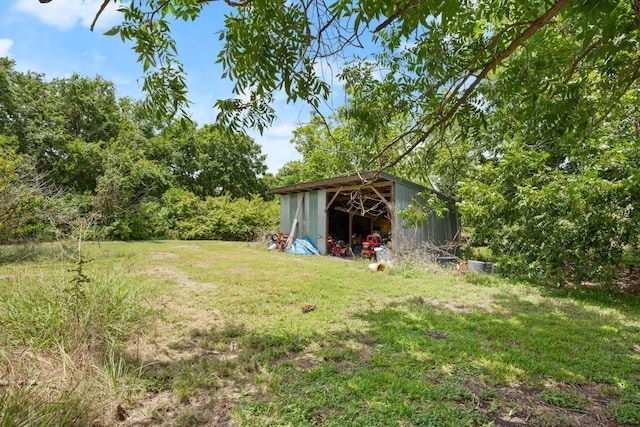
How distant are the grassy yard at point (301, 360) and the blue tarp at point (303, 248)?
6294 millimetres

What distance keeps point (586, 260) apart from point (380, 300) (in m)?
3.53

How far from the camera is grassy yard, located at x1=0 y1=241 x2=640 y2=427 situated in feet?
6.73

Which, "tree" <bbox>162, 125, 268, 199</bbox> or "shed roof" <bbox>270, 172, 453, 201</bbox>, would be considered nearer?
"shed roof" <bbox>270, 172, 453, 201</bbox>

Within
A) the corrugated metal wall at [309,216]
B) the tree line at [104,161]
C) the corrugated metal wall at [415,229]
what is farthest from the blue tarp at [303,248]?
the tree line at [104,161]

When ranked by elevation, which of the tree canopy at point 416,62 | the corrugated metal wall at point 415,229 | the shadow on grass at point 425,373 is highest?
the tree canopy at point 416,62

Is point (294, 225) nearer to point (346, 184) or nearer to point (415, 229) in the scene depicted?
point (346, 184)

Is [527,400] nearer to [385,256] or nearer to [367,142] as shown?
[367,142]

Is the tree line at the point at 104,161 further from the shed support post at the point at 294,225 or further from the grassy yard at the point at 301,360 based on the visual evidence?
the grassy yard at the point at 301,360

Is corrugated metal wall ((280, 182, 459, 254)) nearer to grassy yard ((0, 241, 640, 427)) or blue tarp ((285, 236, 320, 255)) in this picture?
blue tarp ((285, 236, 320, 255))

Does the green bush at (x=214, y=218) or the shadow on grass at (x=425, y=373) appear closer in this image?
the shadow on grass at (x=425, y=373)

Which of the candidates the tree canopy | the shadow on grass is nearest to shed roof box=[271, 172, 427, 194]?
the tree canopy

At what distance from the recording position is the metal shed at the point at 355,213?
894cm

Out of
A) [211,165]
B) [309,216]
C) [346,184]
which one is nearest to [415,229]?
[346,184]

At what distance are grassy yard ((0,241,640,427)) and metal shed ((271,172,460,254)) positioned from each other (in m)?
4.22
